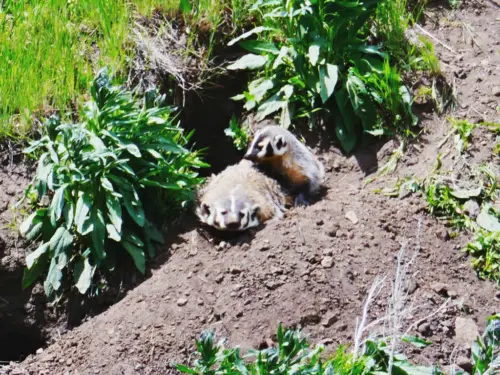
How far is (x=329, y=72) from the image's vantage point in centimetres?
602

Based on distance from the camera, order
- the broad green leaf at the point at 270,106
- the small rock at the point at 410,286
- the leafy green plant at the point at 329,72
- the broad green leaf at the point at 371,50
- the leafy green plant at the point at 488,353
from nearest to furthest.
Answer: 1. the leafy green plant at the point at 488,353
2. the small rock at the point at 410,286
3. the leafy green plant at the point at 329,72
4. the broad green leaf at the point at 371,50
5. the broad green leaf at the point at 270,106

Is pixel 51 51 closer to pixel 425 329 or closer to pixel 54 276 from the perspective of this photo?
pixel 54 276

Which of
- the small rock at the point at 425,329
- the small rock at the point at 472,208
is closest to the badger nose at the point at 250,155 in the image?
the small rock at the point at 472,208

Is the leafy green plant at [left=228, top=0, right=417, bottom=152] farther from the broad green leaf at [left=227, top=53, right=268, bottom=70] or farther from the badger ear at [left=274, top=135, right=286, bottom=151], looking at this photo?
the badger ear at [left=274, top=135, right=286, bottom=151]

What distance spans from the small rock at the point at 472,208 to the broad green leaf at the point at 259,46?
1.74 meters

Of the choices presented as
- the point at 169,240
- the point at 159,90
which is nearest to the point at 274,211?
the point at 169,240

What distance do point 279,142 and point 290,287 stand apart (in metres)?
1.34

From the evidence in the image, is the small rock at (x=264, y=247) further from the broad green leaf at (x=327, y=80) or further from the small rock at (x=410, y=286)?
the broad green leaf at (x=327, y=80)

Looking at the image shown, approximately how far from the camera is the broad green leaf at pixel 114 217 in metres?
5.17

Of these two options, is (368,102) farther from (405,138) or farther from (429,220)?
(429,220)

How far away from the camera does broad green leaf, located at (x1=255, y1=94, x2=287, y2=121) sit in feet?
20.8

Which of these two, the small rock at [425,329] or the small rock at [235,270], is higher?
the small rock at [425,329]

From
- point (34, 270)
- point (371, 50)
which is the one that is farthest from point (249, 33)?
point (34, 270)

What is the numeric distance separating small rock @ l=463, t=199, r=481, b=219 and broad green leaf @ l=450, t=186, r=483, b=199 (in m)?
0.04
